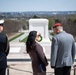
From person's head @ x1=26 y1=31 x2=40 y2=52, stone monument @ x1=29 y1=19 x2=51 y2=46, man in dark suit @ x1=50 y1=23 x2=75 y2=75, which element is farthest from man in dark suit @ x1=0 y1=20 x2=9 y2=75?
stone monument @ x1=29 y1=19 x2=51 y2=46

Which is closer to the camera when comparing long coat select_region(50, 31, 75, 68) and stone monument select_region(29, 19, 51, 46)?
long coat select_region(50, 31, 75, 68)

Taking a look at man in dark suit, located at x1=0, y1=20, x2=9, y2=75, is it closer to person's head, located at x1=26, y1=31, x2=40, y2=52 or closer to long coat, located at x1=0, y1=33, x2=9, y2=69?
long coat, located at x1=0, y1=33, x2=9, y2=69

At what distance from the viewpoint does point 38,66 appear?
13.3ft

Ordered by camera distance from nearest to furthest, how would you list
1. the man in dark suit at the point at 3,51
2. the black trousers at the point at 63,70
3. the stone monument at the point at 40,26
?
the man in dark suit at the point at 3,51, the black trousers at the point at 63,70, the stone monument at the point at 40,26

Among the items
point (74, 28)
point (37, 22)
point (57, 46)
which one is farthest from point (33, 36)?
point (74, 28)

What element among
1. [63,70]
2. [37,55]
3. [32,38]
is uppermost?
[32,38]

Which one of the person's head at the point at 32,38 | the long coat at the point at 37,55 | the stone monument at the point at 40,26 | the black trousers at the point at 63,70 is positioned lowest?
the stone monument at the point at 40,26

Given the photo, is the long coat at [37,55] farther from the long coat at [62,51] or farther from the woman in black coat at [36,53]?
the long coat at [62,51]

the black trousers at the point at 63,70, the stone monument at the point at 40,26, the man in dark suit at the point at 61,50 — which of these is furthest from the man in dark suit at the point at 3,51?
the stone monument at the point at 40,26

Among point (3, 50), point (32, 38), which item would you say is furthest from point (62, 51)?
point (3, 50)

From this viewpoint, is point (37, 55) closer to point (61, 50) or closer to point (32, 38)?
point (32, 38)

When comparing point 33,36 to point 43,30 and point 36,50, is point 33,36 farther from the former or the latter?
point 43,30

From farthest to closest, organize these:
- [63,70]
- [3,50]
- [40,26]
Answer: [40,26] < [63,70] < [3,50]

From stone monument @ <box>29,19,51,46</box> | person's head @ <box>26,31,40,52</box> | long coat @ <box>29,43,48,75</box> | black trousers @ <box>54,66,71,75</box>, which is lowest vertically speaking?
stone monument @ <box>29,19,51,46</box>
